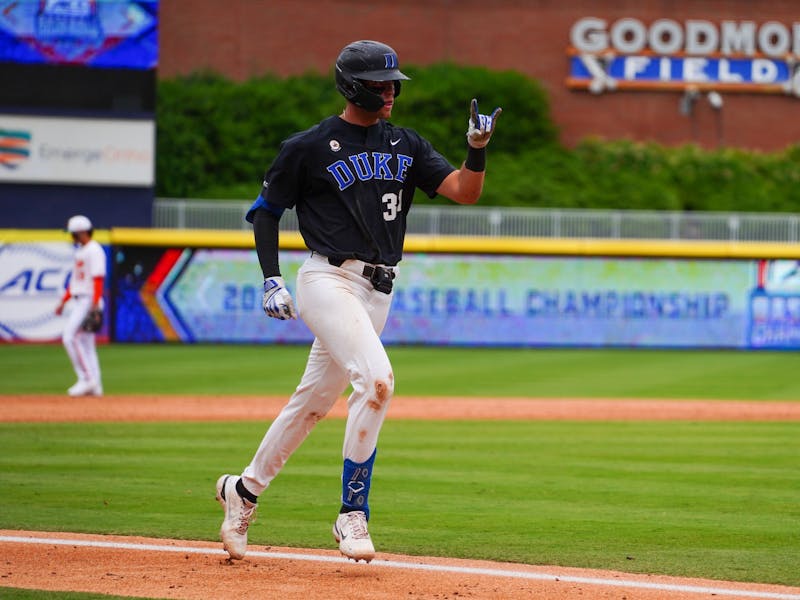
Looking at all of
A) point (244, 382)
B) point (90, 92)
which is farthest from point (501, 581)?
point (90, 92)

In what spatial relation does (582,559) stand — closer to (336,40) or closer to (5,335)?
(5,335)

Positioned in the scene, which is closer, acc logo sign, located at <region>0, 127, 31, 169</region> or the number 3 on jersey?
the number 3 on jersey

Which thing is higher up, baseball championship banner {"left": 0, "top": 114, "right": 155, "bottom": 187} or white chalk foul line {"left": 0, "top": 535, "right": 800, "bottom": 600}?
baseball championship banner {"left": 0, "top": 114, "right": 155, "bottom": 187}

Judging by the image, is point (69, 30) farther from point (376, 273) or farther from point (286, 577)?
point (286, 577)

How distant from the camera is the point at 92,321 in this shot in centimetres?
1653

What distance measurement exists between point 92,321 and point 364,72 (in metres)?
10.8

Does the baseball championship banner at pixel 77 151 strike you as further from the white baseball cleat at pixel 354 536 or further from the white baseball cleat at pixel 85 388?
the white baseball cleat at pixel 354 536

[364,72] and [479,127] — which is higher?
[364,72]

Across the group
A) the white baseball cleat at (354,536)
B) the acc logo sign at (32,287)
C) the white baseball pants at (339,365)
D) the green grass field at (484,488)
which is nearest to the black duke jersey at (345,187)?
the white baseball pants at (339,365)

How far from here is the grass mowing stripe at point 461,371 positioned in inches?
763

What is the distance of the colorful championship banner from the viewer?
29.3 meters

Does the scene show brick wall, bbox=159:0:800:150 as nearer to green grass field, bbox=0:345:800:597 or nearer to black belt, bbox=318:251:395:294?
green grass field, bbox=0:345:800:597

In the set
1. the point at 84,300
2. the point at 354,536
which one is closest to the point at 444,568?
the point at 354,536

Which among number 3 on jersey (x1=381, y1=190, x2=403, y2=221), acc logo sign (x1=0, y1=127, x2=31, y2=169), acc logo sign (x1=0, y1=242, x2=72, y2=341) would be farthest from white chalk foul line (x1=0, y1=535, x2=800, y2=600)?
acc logo sign (x1=0, y1=127, x2=31, y2=169)
